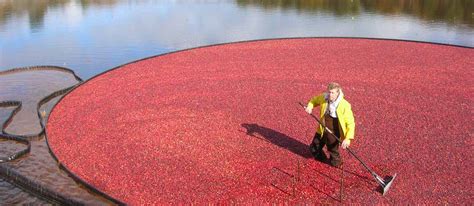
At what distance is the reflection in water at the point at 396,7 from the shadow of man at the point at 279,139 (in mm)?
12048

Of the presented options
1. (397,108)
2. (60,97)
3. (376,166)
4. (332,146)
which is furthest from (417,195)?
(60,97)

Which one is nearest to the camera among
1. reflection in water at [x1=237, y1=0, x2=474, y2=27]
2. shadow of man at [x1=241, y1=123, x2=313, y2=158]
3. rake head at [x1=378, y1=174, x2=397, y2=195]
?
rake head at [x1=378, y1=174, x2=397, y2=195]

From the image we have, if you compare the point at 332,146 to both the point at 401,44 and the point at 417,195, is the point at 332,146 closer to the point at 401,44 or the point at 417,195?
the point at 417,195

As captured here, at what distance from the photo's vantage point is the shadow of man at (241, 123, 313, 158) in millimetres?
6903

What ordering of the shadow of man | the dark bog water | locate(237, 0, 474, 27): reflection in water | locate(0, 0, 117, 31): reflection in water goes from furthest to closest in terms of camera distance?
locate(0, 0, 117, 31): reflection in water < locate(237, 0, 474, 27): reflection in water < the dark bog water < the shadow of man

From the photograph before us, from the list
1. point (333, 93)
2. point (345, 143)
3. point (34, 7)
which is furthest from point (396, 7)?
point (34, 7)

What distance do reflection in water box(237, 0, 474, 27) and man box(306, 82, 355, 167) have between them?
41.4 ft

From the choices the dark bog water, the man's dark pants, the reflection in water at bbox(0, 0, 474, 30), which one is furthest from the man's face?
the reflection in water at bbox(0, 0, 474, 30)

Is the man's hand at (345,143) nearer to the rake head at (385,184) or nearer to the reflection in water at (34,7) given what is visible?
the rake head at (385,184)

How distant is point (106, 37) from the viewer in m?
16.4

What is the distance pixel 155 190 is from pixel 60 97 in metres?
5.40

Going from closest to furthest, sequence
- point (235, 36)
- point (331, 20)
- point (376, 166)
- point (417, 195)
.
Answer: point (417, 195)
point (376, 166)
point (235, 36)
point (331, 20)

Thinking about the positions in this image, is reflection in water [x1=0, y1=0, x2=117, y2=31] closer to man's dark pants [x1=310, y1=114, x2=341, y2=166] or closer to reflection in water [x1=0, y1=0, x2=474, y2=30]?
reflection in water [x1=0, y1=0, x2=474, y2=30]

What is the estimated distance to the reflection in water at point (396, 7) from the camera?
17844 millimetres
